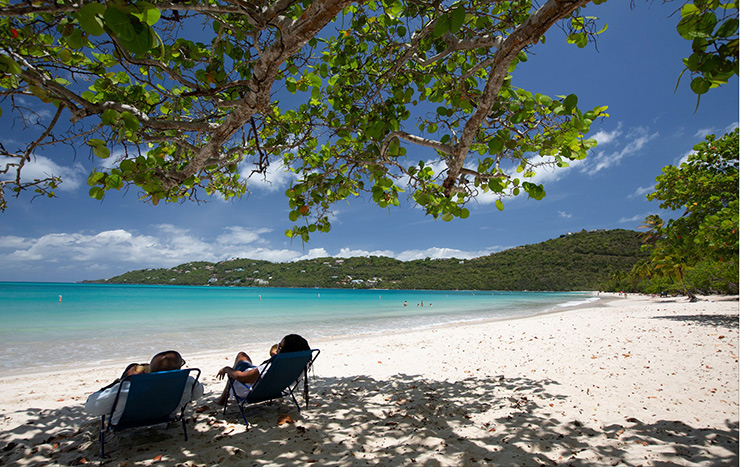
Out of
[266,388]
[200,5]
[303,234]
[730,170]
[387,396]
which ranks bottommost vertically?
[387,396]

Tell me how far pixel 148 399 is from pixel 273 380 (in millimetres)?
1107

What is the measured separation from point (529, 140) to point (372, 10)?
88.3 inches

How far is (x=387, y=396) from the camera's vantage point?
13.9ft

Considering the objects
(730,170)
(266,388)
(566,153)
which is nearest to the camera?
(566,153)

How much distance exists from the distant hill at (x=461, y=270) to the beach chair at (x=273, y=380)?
68239 mm

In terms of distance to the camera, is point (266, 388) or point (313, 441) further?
point (266, 388)

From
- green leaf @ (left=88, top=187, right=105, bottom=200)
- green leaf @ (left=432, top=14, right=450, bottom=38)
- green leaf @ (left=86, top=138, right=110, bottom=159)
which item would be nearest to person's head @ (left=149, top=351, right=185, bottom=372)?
green leaf @ (left=88, top=187, right=105, bottom=200)

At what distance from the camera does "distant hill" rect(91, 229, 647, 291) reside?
6662 centimetres

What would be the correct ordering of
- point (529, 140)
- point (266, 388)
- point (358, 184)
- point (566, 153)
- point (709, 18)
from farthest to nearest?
1. point (358, 184)
2. point (266, 388)
3. point (529, 140)
4. point (566, 153)
5. point (709, 18)

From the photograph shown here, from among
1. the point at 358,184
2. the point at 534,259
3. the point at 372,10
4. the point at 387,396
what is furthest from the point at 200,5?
the point at 534,259

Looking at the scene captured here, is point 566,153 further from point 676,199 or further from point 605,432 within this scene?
point 676,199

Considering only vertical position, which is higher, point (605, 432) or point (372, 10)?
point (372, 10)

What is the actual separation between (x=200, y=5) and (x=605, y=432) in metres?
4.77

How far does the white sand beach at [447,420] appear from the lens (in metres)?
2.62
